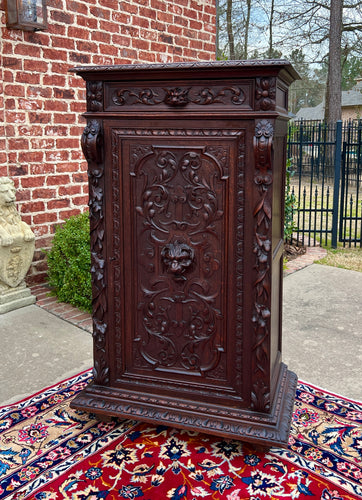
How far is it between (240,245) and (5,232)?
94.0 inches

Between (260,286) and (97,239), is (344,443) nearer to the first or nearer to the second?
(260,286)

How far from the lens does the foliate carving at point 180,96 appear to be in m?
2.00

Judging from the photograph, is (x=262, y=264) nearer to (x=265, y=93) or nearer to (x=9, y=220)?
(x=265, y=93)

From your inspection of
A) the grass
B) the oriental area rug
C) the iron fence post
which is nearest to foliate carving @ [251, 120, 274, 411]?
the oriental area rug

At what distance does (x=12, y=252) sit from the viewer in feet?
13.0

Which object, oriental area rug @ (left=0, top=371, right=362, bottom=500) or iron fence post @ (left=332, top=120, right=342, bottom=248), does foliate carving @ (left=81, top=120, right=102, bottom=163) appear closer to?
oriental area rug @ (left=0, top=371, right=362, bottom=500)

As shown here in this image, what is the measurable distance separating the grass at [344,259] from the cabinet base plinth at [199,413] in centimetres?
342

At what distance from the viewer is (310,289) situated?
15.1 ft

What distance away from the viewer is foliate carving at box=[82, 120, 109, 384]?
219cm

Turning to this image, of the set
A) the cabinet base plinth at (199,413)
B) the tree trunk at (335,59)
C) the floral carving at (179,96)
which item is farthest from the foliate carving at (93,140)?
the tree trunk at (335,59)

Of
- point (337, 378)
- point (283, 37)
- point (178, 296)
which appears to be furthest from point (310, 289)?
point (283, 37)

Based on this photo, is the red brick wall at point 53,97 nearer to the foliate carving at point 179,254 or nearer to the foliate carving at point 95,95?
the foliate carving at point 95,95

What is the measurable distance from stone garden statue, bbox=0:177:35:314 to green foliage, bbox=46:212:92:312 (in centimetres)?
24

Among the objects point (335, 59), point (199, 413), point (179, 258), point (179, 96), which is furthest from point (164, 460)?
point (335, 59)
